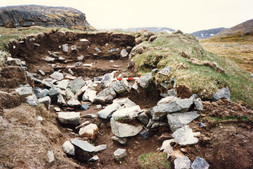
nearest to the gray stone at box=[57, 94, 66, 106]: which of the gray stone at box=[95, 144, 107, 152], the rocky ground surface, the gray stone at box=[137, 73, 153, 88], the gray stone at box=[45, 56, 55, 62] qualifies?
the rocky ground surface

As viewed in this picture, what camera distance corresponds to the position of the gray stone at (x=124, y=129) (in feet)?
19.3

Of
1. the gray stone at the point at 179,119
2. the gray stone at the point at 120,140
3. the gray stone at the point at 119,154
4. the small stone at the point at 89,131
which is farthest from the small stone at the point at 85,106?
the gray stone at the point at 179,119

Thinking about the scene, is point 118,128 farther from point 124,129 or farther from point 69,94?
point 69,94

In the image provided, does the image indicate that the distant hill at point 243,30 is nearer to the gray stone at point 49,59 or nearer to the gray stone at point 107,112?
the gray stone at point 49,59

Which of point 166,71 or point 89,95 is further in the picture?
point 89,95

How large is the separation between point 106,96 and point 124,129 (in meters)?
3.23

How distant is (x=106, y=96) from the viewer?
8.82m

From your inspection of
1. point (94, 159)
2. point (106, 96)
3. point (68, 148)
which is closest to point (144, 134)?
point (94, 159)

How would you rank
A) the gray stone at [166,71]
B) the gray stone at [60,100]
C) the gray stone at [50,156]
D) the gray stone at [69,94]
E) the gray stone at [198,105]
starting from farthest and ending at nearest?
1. the gray stone at [69,94]
2. the gray stone at [166,71]
3. the gray stone at [60,100]
4. the gray stone at [198,105]
5. the gray stone at [50,156]

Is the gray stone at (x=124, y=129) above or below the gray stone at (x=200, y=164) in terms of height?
below

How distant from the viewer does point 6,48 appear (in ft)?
36.2

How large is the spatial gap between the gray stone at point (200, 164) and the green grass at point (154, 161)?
719 millimetres

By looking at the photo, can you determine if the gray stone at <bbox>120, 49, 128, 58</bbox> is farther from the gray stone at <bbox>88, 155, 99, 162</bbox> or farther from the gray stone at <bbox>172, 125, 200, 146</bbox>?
the gray stone at <bbox>88, 155, 99, 162</bbox>

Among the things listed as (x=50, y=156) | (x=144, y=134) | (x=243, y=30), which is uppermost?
(x=243, y=30)
